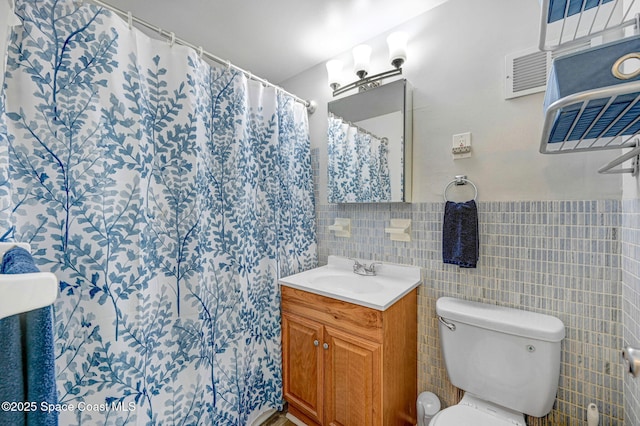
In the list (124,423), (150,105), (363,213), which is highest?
(150,105)

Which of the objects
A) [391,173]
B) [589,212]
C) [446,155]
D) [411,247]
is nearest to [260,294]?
[411,247]

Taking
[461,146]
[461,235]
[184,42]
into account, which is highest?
[184,42]

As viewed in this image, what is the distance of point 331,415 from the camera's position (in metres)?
1.42

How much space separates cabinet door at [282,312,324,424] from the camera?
4.85ft

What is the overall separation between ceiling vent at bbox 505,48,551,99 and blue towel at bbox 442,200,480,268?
1.84 feet

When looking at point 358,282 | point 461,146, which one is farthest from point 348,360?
point 461,146

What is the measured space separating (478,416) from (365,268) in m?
0.88

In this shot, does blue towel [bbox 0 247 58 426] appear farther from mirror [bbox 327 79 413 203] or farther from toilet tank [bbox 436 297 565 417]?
mirror [bbox 327 79 413 203]

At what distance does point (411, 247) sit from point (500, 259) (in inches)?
17.8

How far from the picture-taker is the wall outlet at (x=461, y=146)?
137 cm

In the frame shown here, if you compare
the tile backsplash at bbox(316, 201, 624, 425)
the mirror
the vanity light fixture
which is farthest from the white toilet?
the vanity light fixture

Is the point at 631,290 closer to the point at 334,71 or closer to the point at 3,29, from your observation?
the point at 334,71

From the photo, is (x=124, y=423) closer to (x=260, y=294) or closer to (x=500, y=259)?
(x=260, y=294)

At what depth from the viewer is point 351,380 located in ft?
4.37
